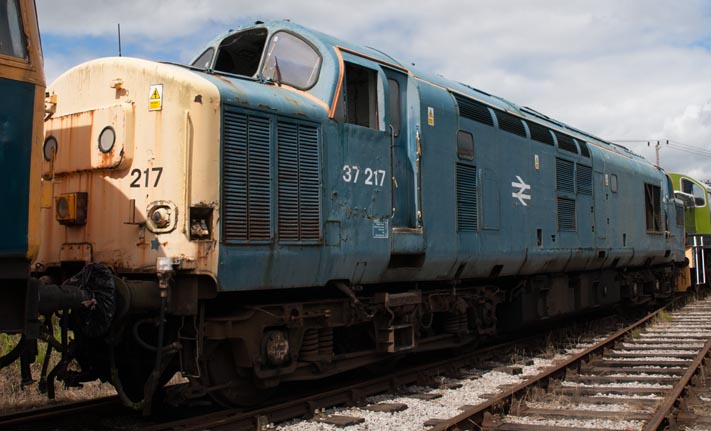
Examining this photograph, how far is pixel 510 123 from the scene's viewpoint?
9.82 m

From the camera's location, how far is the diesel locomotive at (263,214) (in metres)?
5.38

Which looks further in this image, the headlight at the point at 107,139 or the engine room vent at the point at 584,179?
the engine room vent at the point at 584,179

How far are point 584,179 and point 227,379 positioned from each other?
845 cm

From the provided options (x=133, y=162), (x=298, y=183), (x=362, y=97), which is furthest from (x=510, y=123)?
(x=133, y=162)

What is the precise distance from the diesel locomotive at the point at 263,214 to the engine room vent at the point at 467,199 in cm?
3

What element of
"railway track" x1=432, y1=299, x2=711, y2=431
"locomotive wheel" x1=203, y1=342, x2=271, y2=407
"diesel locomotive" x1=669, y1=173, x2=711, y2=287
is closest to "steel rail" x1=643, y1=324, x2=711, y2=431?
"railway track" x1=432, y1=299, x2=711, y2=431

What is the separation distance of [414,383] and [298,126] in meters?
3.41

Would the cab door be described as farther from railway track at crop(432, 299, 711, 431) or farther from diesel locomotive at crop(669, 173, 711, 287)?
diesel locomotive at crop(669, 173, 711, 287)

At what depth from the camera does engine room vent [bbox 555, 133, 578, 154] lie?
11.5 metres

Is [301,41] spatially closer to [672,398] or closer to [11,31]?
[11,31]

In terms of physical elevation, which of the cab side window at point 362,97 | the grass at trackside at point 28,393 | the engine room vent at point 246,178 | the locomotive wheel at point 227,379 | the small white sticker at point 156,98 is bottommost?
the grass at trackside at point 28,393

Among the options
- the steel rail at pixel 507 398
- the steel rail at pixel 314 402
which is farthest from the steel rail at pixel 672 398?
the steel rail at pixel 314 402

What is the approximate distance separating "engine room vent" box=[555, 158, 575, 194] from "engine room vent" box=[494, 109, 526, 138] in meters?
1.36

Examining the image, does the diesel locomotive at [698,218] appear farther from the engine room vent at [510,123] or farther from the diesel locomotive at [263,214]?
the diesel locomotive at [263,214]
